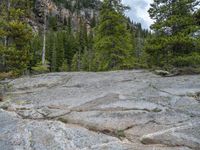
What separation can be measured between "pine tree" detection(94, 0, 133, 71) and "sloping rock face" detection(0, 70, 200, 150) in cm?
1544

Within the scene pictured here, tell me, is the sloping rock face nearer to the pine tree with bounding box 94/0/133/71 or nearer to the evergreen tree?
the evergreen tree

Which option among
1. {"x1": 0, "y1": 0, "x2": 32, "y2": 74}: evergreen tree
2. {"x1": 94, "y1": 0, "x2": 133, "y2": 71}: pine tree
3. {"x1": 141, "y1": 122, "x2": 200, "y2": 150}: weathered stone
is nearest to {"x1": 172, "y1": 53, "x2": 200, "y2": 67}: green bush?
{"x1": 94, "y1": 0, "x2": 133, "y2": 71}: pine tree

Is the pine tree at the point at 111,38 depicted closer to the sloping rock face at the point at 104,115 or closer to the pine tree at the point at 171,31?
the pine tree at the point at 171,31

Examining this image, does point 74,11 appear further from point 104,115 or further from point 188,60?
point 104,115

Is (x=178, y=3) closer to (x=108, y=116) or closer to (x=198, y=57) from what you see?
(x=198, y=57)

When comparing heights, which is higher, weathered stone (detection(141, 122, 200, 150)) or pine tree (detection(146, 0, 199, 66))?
pine tree (detection(146, 0, 199, 66))

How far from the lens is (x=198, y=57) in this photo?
18141mm

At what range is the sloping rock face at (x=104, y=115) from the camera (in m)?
5.85

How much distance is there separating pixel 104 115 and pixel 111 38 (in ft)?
63.0

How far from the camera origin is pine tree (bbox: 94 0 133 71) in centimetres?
2606

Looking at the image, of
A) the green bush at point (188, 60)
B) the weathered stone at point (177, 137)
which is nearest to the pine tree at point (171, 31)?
the green bush at point (188, 60)

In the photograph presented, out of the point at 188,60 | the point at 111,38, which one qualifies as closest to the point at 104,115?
the point at 188,60

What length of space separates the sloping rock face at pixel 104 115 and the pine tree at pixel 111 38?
1544 cm

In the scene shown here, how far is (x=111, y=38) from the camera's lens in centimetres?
2594
